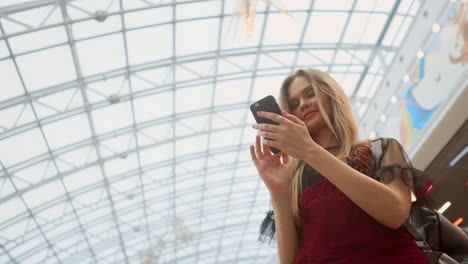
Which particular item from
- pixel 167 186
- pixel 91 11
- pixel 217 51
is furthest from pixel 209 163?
pixel 91 11

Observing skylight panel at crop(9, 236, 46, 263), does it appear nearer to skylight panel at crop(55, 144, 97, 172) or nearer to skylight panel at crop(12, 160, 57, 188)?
skylight panel at crop(12, 160, 57, 188)

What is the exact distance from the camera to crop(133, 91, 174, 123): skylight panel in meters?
20.1

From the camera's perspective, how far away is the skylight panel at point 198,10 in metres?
16.1

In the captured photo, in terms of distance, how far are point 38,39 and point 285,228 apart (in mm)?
15765

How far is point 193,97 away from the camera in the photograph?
69.1 ft

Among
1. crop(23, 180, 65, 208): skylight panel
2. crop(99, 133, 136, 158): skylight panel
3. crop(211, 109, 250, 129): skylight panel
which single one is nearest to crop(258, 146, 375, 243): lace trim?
crop(99, 133, 136, 158): skylight panel

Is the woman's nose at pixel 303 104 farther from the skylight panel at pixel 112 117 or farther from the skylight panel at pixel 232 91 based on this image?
the skylight panel at pixel 232 91

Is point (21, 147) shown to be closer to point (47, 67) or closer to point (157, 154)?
point (47, 67)

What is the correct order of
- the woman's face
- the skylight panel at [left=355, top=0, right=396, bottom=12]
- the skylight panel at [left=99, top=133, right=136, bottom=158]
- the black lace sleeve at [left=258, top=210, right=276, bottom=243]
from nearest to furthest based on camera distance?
the woman's face < the black lace sleeve at [left=258, top=210, right=276, bottom=243] < the skylight panel at [left=355, top=0, right=396, bottom=12] < the skylight panel at [left=99, top=133, right=136, bottom=158]

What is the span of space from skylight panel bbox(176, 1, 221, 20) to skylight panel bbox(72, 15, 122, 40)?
2408 millimetres

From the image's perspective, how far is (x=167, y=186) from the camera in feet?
91.1

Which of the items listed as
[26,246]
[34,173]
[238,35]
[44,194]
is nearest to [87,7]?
[238,35]

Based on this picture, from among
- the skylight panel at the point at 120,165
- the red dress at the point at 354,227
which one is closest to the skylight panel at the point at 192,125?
the skylight panel at the point at 120,165

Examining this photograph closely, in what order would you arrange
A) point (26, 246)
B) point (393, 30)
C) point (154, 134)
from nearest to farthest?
point (393, 30) → point (154, 134) → point (26, 246)
